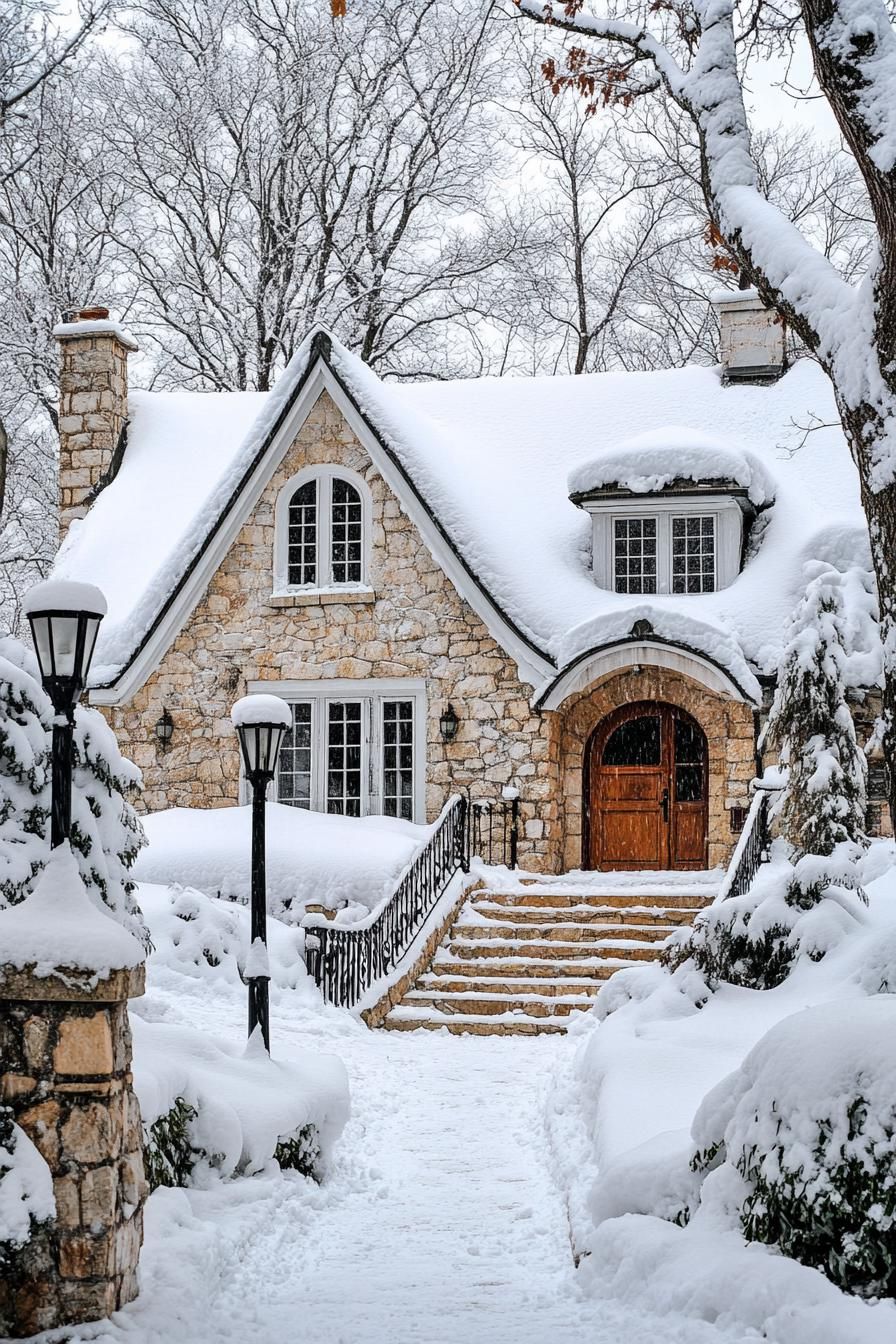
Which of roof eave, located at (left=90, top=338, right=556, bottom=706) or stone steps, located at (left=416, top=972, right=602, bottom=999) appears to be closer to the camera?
stone steps, located at (left=416, top=972, right=602, bottom=999)

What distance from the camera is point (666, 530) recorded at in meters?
17.1

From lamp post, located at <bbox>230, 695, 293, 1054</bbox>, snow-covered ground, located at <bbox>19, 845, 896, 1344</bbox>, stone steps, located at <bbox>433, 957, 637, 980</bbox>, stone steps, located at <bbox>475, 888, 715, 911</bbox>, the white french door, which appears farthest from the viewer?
the white french door

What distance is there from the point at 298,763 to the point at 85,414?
6.25 metres

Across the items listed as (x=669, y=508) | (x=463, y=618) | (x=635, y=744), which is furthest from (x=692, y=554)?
(x=463, y=618)

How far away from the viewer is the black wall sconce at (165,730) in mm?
16859

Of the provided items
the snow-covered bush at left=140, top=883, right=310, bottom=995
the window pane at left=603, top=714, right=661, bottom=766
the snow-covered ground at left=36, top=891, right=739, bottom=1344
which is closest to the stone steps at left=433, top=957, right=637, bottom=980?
the snow-covered bush at left=140, top=883, right=310, bottom=995

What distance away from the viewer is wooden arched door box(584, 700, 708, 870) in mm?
16641

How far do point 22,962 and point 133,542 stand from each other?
46.9ft

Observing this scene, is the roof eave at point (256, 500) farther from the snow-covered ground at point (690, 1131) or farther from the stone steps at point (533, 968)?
the snow-covered ground at point (690, 1131)

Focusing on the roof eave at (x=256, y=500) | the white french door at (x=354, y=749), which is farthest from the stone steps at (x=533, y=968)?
the roof eave at (x=256, y=500)

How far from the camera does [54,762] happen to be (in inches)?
216

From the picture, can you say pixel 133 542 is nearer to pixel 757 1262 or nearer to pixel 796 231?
pixel 796 231

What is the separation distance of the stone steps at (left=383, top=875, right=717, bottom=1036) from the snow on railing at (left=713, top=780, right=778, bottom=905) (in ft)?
1.96

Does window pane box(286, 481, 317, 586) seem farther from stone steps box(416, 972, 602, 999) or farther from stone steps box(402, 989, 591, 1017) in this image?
stone steps box(402, 989, 591, 1017)
